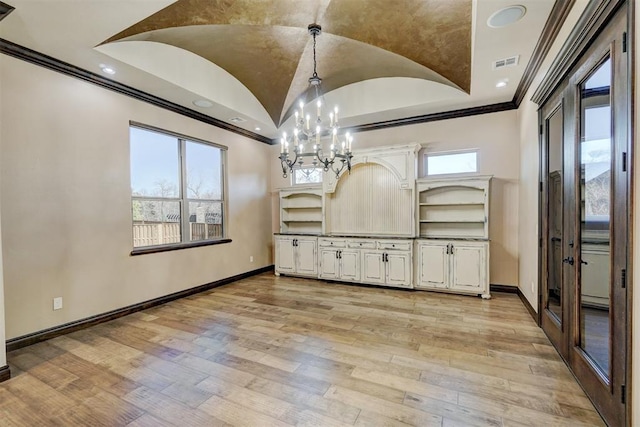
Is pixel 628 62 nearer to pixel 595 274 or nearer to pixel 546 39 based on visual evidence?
pixel 595 274

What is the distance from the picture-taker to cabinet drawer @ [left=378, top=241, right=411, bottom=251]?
497 cm

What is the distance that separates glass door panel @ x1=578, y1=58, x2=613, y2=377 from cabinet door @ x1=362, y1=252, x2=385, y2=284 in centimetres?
301

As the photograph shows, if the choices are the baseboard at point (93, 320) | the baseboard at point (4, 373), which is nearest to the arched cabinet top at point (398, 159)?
the baseboard at point (93, 320)

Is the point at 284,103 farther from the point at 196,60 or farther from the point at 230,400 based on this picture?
the point at 230,400

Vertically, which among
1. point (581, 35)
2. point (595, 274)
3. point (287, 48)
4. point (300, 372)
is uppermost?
point (287, 48)

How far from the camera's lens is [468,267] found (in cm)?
461

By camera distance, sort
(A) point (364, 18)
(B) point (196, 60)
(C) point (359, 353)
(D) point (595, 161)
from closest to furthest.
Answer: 1. (D) point (595, 161)
2. (C) point (359, 353)
3. (A) point (364, 18)
4. (B) point (196, 60)

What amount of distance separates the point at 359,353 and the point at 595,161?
7.93 ft

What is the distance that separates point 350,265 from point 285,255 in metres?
1.44

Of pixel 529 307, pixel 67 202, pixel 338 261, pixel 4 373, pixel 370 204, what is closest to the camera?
pixel 4 373

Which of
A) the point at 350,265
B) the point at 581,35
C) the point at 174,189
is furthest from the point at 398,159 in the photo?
the point at 174,189

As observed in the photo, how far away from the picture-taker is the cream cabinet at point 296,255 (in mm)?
5848

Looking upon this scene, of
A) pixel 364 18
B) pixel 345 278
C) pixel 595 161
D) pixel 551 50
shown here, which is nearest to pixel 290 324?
pixel 345 278

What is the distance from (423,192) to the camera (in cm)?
532
